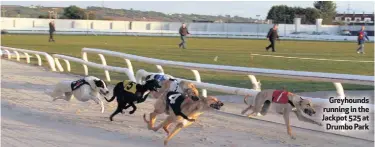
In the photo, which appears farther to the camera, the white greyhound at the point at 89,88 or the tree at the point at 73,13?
the tree at the point at 73,13

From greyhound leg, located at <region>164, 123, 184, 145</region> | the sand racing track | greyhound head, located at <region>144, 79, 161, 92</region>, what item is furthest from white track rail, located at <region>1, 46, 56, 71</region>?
greyhound leg, located at <region>164, 123, 184, 145</region>

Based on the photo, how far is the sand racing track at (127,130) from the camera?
6484 millimetres

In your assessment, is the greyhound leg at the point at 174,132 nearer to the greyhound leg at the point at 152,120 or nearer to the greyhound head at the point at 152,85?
the greyhound leg at the point at 152,120

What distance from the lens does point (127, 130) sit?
23.7 feet

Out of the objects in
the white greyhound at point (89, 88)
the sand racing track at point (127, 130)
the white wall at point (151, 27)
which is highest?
the white wall at point (151, 27)

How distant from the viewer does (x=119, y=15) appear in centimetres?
13038

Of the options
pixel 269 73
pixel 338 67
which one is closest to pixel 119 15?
pixel 338 67

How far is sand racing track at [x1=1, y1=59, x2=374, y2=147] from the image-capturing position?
6484 mm

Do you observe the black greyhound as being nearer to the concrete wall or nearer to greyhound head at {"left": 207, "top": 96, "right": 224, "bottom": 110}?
greyhound head at {"left": 207, "top": 96, "right": 224, "bottom": 110}

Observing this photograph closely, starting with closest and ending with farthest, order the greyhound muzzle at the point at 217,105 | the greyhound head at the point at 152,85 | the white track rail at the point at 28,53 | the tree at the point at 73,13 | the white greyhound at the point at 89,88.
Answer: the greyhound muzzle at the point at 217,105 < the greyhound head at the point at 152,85 < the white greyhound at the point at 89,88 < the white track rail at the point at 28,53 < the tree at the point at 73,13

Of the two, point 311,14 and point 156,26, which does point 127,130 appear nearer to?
point 156,26

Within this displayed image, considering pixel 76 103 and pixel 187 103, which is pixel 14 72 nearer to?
pixel 76 103

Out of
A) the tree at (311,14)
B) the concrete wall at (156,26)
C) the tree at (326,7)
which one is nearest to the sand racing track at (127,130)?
the concrete wall at (156,26)

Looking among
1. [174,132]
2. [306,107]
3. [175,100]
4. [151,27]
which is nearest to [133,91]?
[175,100]
